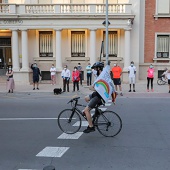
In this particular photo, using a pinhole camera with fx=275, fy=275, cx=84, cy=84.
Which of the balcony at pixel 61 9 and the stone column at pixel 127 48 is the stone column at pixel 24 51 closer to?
the balcony at pixel 61 9

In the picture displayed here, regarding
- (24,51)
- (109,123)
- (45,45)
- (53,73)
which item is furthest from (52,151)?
(45,45)

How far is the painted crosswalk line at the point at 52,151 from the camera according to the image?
18.0 feet

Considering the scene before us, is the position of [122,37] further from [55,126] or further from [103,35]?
[55,126]

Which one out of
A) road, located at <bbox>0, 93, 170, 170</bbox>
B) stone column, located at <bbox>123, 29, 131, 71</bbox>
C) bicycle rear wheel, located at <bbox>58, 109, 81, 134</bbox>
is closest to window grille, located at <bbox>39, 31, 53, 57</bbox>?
stone column, located at <bbox>123, 29, 131, 71</bbox>

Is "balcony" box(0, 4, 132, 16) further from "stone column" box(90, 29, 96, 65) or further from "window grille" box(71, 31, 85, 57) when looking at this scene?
"window grille" box(71, 31, 85, 57)

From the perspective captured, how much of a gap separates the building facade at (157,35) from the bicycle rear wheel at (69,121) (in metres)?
18.2

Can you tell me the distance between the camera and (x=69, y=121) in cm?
718

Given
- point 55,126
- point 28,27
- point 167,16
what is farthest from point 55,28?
point 55,126

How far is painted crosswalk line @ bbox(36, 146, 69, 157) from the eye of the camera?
5496 mm

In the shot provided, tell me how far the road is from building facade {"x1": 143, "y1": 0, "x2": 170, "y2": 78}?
15.2 m

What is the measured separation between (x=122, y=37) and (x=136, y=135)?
17942 millimetres

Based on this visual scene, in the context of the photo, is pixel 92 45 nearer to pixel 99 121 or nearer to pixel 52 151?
pixel 99 121

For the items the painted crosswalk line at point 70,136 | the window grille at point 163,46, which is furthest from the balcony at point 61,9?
the painted crosswalk line at point 70,136

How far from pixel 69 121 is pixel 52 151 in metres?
1.53
